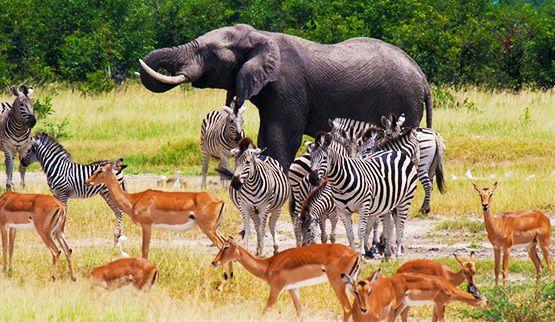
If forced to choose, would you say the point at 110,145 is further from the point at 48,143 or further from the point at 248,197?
the point at 248,197

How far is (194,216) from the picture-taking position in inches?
490

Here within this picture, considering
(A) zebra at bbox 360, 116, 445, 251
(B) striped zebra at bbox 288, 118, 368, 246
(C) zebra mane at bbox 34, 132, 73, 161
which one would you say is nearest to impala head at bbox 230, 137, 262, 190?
(B) striped zebra at bbox 288, 118, 368, 246

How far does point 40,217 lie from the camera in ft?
39.9

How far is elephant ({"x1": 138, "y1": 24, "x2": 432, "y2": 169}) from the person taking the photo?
59.3 ft

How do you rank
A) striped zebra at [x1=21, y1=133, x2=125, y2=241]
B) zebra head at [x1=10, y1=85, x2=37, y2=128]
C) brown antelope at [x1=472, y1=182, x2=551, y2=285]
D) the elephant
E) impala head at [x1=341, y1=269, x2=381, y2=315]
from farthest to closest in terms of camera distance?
zebra head at [x1=10, y1=85, x2=37, y2=128]
the elephant
striped zebra at [x1=21, y1=133, x2=125, y2=241]
brown antelope at [x1=472, y1=182, x2=551, y2=285]
impala head at [x1=341, y1=269, x2=381, y2=315]

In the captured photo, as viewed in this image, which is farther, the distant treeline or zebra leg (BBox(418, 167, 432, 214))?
the distant treeline

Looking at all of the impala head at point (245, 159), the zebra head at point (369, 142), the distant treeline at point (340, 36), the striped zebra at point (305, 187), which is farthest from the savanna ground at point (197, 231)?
the distant treeline at point (340, 36)

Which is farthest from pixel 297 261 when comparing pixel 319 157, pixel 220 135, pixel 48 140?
pixel 220 135

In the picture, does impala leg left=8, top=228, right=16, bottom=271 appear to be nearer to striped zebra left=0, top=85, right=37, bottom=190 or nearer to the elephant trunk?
the elephant trunk

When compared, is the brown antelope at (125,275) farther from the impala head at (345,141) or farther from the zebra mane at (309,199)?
the impala head at (345,141)

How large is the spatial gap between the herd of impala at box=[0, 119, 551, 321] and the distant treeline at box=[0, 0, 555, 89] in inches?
761

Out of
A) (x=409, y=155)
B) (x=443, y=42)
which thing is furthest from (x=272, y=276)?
(x=443, y=42)

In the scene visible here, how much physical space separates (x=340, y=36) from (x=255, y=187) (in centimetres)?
2241

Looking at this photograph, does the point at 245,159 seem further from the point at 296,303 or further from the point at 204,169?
the point at 204,169
